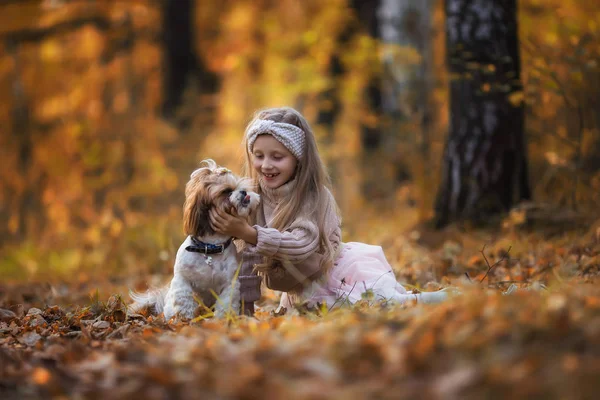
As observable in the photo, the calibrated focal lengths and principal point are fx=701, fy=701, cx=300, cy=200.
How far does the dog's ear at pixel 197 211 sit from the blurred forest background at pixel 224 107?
0.90 metres

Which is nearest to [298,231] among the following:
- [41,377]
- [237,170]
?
[41,377]

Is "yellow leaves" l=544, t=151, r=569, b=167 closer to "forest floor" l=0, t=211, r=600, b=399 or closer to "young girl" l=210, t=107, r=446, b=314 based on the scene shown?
"young girl" l=210, t=107, r=446, b=314

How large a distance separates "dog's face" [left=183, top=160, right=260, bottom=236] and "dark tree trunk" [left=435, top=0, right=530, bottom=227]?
3450 mm

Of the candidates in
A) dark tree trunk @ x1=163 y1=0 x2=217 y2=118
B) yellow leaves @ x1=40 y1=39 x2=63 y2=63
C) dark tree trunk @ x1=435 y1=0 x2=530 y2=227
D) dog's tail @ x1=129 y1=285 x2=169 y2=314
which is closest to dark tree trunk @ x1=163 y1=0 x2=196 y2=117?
dark tree trunk @ x1=163 y1=0 x2=217 y2=118

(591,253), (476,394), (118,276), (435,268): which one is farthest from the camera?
(118,276)

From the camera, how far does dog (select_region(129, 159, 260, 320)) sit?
4281 millimetres

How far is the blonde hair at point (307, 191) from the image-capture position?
4691 mm

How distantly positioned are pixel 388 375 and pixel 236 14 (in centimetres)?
2233

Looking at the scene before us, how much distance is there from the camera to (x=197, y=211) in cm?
434

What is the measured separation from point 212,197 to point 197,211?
15cm

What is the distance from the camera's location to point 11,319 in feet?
16.3

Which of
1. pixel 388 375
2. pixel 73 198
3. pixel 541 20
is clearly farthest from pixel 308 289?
pixel 73 198

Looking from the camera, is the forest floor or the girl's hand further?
the girl's hand

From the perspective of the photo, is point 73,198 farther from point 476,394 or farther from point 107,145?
point 476,394
